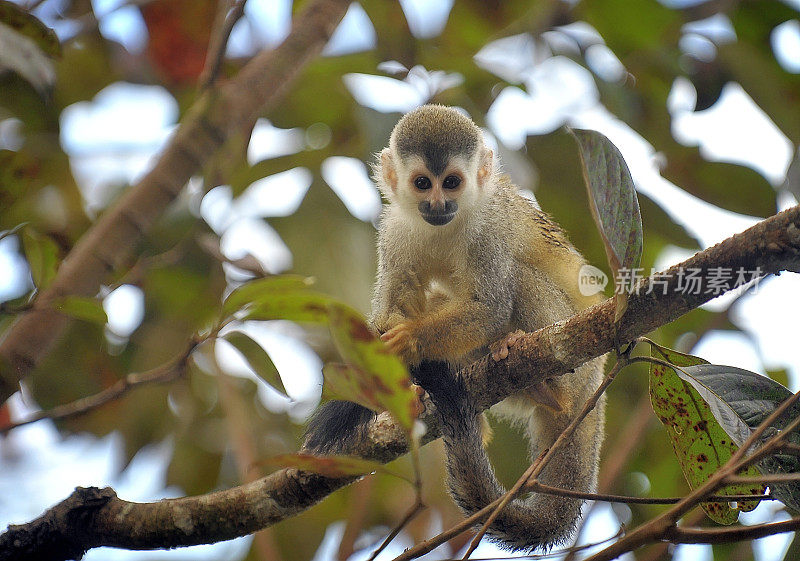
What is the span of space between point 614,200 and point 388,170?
57.1 inches

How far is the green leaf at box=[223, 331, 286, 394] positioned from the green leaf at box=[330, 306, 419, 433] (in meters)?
0.78

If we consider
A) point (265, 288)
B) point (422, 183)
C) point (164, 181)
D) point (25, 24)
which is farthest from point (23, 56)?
point (422, 183)

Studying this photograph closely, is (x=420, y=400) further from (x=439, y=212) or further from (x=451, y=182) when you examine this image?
(x=451, y=182)

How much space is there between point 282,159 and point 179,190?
71 cm

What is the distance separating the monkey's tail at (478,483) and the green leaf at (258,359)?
1.13 feet

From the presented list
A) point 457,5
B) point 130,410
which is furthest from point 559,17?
point 130,410

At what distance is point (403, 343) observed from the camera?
2.09 metres

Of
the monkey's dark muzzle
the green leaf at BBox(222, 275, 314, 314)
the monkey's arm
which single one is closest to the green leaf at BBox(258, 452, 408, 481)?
the green leaf at BBox(222, 275, 314, 314)

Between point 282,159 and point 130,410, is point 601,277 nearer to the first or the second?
point 282,159

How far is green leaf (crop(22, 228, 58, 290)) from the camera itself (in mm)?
1807

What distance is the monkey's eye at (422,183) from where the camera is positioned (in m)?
2.46

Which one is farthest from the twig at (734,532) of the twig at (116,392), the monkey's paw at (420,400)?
the twig at (116,392)

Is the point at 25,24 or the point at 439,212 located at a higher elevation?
the point at 25,24
